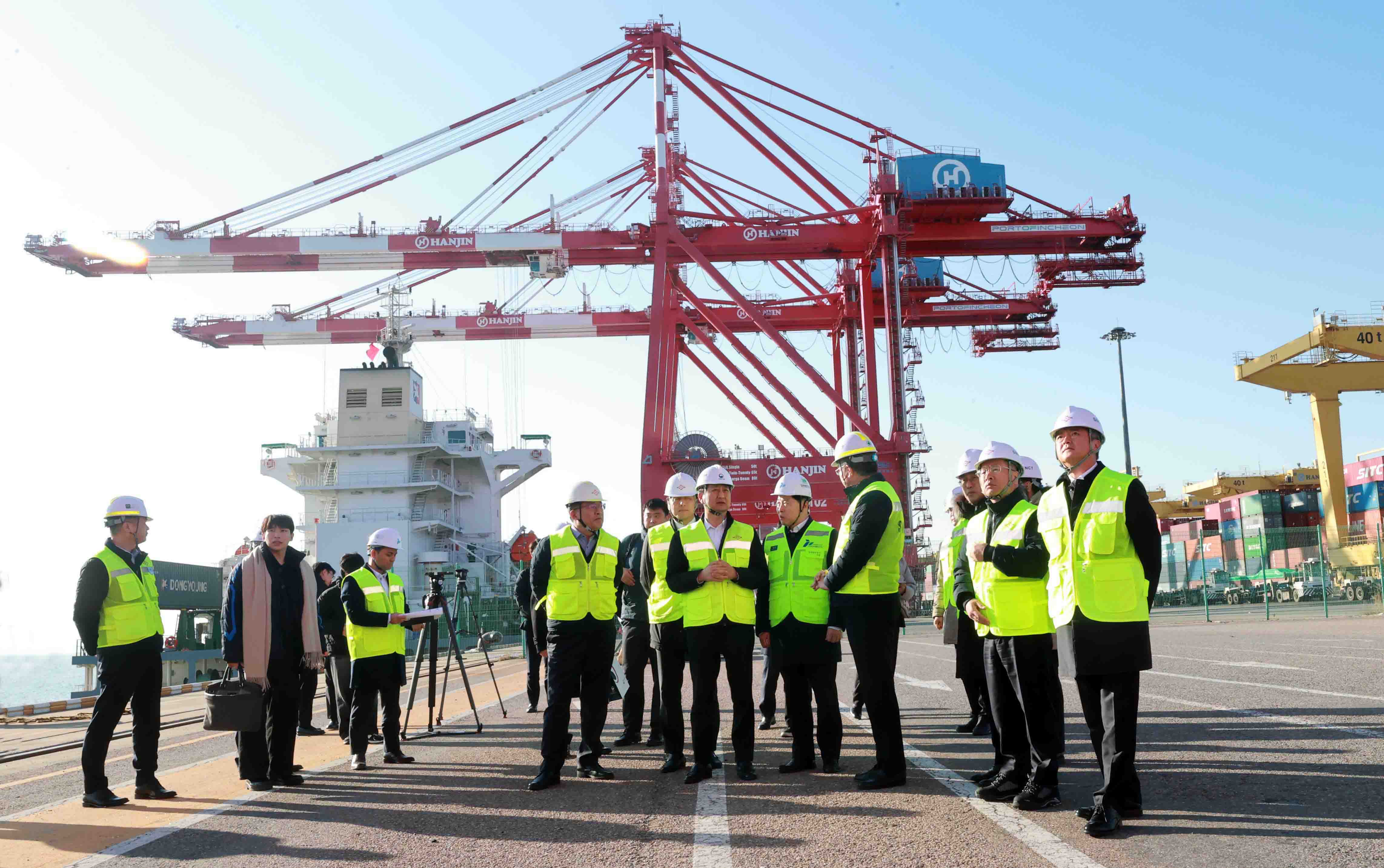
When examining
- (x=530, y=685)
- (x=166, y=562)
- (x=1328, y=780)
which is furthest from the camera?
(x=166, y=562)

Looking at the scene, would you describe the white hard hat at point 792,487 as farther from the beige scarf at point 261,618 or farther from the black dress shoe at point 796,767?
the beige scarf at point 261,618

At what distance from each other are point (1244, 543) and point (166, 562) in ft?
125

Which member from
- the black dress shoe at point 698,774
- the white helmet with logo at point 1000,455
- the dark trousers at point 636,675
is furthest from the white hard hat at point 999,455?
the dark trousers at point 636,675

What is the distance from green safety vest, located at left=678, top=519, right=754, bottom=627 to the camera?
→ 225 inches

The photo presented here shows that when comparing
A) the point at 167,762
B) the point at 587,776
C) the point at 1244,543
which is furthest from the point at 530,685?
the point at 1244,543

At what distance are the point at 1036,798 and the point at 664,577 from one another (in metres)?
2.31

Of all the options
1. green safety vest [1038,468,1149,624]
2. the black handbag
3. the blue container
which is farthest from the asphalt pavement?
the blue container

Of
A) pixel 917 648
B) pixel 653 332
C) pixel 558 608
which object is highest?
pixel 653 332

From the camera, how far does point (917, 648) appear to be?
18.0 metres

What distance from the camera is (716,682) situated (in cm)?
562

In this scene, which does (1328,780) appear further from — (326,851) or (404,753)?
(404,753)

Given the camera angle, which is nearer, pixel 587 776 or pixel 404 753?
pixel 587 776

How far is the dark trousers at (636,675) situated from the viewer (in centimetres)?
747

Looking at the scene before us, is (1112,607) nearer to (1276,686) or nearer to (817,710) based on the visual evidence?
(817,710)
